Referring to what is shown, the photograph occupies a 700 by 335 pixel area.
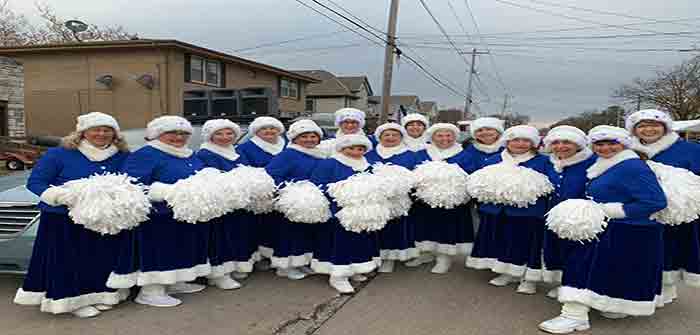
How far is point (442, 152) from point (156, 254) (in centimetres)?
310

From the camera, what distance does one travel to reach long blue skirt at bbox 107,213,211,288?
14.4 feet

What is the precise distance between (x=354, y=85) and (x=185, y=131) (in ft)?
176

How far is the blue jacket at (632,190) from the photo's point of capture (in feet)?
12.1

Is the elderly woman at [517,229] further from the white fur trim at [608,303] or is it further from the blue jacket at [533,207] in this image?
the white fur trim at [608,303]

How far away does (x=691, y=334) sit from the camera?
4.04 m

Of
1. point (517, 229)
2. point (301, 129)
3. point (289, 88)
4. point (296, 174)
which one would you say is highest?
point (289, 88)

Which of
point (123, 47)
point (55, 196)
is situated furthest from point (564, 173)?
point (123, 47)

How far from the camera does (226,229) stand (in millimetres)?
5047

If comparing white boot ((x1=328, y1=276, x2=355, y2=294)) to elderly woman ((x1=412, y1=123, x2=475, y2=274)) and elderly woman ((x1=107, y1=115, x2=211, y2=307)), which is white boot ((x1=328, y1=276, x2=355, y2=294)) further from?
elderly woman ((x1=107, y1=115, x2=211, y2=307))

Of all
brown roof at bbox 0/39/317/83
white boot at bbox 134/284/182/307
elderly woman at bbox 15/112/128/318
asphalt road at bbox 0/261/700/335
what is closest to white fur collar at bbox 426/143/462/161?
asphalt road at bbox 0/261/700/335

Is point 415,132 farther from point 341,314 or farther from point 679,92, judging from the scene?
point 679,92

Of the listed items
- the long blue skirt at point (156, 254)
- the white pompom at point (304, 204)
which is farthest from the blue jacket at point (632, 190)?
the long blue skirt at point (156, 254)

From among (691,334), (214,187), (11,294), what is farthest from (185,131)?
(691,334)

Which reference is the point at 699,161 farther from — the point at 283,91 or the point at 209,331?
the point at 283,91
